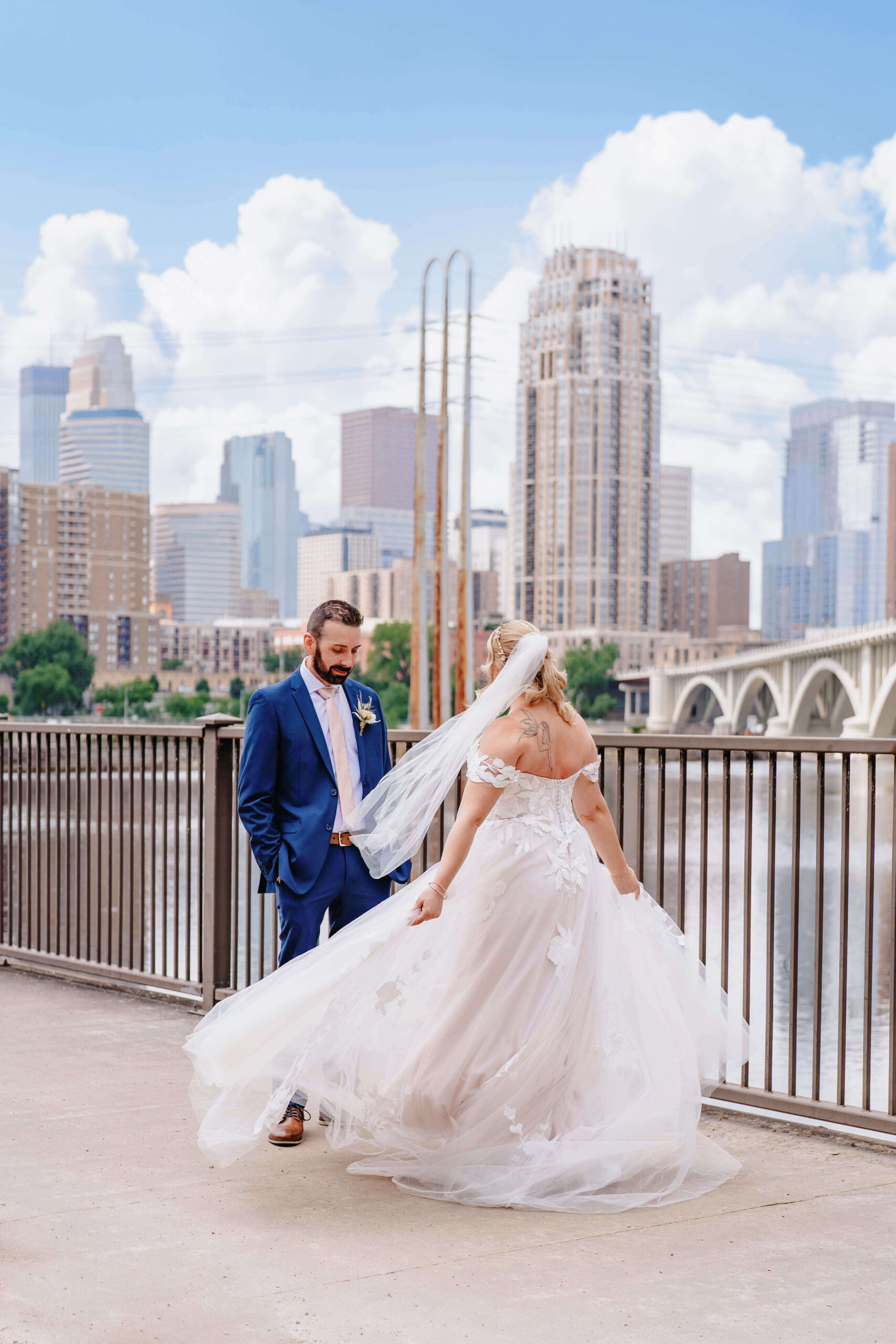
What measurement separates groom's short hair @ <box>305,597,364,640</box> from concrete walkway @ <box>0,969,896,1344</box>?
1703 mm

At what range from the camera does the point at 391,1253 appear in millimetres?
3695

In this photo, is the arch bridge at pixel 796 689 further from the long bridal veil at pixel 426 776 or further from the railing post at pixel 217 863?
the long bridal veil at pixel 426 776

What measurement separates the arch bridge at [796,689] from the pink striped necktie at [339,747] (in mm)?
34395

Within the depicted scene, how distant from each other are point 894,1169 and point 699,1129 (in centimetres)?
73

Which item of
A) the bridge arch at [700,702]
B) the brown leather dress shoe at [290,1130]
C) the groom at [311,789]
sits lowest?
the bridge arch at [700,702]

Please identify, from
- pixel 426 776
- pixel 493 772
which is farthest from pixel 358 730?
pixel 493 772

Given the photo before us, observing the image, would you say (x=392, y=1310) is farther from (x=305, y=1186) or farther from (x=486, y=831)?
(x=486, y=831)

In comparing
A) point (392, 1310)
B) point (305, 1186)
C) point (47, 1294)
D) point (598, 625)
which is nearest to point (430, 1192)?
point (305, 1186)

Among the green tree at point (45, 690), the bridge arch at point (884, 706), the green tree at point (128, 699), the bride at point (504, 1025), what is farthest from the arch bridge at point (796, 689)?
the green tree at point (45, 690)

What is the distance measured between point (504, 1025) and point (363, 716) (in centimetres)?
128

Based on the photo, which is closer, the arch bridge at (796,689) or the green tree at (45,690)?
the arch bridge at (796,689)

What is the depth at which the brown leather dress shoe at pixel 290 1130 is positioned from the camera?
15.4 feet

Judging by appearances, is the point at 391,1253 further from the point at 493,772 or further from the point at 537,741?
the point at 537,741

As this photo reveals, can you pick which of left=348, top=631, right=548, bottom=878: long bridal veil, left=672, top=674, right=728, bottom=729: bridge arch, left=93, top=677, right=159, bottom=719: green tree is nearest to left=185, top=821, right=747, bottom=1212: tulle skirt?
left=348, top=631, right=548, bottom=878: long bridal veil
